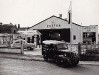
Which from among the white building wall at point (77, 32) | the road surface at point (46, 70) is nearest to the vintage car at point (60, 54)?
the road surface at point (46, 70)

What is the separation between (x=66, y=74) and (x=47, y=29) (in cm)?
2931

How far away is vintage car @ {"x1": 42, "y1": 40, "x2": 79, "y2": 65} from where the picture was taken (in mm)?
15457

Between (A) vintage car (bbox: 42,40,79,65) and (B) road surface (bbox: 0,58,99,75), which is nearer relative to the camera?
(B) road surface (bbox: 0,58,99,75)

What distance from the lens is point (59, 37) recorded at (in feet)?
141

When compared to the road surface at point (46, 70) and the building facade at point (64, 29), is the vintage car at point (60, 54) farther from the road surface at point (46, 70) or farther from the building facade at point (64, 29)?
the building facade at point (64, 29)

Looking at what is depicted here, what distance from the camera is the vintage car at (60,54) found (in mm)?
15457

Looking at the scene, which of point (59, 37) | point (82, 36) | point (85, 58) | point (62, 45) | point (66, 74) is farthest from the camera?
point (59, 37)

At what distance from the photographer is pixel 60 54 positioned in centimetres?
1608

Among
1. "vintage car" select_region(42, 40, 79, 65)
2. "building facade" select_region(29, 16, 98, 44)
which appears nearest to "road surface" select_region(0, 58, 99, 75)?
"vintage car" select_region(42, 40, 79, 65)

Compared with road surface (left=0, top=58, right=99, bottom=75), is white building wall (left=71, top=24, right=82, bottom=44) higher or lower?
higher

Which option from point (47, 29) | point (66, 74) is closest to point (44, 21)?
point (47, 29)

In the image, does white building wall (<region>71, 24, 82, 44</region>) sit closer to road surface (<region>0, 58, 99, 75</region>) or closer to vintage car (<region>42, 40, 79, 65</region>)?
vintage car (<region>42, 40, 79, 65</region>)

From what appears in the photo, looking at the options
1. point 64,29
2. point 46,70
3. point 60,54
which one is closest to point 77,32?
point 64,29

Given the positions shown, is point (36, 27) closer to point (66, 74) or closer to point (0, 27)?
point (0, 27)
